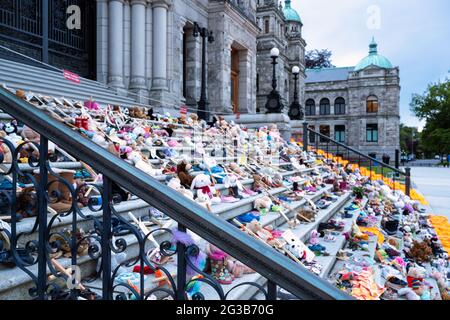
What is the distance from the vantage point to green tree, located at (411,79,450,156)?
51781 mm

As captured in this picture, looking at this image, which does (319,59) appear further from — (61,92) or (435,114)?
(61,92)

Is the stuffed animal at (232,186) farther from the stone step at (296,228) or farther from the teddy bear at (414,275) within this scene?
the teddy bear at (414,275)

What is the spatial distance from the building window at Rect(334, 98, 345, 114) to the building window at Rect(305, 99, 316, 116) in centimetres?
320

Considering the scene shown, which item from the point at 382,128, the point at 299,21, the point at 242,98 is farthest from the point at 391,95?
the point at 242,98

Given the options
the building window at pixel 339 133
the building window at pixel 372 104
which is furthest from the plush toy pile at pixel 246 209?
the building window at pixel 339 133

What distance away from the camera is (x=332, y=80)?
186 ft

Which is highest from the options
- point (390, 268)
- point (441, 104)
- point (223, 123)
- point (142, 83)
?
point (441, 104)

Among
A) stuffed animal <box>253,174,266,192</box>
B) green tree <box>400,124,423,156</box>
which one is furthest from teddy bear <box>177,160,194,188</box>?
green tree <box>400,124,423,156</box>

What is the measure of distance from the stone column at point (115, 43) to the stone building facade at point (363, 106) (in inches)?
1704

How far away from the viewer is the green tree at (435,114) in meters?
51.8

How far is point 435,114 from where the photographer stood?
181ft
